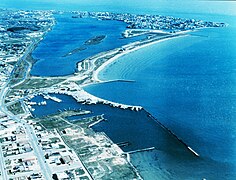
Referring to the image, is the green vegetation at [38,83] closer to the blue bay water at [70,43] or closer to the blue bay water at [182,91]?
the blue bay water at [70,43]

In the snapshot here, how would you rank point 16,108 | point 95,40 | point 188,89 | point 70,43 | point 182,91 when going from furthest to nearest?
point 95,40
point 70,43
point 188,89
point 182,91
point 16,108

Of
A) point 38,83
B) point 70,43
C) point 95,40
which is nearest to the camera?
point 38,83

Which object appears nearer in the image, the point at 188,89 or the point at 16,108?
the point at 16,108

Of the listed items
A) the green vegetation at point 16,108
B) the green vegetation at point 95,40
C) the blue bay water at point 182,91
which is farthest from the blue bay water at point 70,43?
the green vegetation at point 16,108

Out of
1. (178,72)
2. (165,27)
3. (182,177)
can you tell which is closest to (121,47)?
(178,72)

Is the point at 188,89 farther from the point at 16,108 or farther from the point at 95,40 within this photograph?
the point at 95,40

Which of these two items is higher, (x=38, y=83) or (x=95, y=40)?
(x=95, y=40)

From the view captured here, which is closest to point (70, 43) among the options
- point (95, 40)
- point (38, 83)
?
point (95, 40)

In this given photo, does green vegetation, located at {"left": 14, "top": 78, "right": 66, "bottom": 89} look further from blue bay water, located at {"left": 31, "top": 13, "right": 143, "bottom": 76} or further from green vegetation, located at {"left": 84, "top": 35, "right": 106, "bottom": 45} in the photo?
green vegetation, located at {"left": 84, "top": 35, "right": 106, "bottom": 45}

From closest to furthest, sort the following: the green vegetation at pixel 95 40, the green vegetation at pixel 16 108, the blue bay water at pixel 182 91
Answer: the blue bay water at pixel 182 91
the green vegetation at pixel 16 108
the green vegetation at pixel 95 40

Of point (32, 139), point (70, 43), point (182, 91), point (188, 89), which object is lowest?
point (32, 139)

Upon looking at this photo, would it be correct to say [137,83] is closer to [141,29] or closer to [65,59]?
[65,59]
